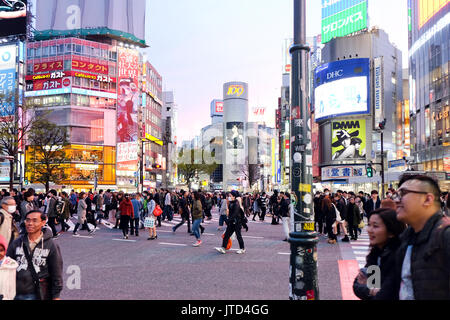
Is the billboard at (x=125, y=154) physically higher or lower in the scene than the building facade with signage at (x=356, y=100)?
lower

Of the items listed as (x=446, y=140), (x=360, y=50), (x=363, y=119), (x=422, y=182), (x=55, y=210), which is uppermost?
(x=360, y=50)

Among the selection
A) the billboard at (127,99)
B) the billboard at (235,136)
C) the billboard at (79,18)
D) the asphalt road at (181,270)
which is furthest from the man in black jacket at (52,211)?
the billboard at (235,136)

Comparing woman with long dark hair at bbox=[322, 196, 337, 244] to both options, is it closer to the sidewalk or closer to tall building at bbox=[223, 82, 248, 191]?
the sidewalk

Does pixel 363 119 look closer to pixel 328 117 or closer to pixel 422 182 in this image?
pixel 328 117

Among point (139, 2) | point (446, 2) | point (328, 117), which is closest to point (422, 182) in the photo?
point (446, 2)

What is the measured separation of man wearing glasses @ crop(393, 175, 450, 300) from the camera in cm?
271

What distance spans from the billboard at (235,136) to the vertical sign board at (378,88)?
117181 millimetres

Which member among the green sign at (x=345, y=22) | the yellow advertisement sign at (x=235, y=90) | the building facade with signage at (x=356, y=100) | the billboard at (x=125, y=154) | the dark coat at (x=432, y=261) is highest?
the yellow advertisement sign at (x=235, y=90)

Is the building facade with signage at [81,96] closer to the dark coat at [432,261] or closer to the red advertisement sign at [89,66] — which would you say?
the red advertisement sign at [89,66]

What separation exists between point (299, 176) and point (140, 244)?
10.3 m

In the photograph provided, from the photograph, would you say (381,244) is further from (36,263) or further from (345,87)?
(345,87)

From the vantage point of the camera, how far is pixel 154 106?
315 ft

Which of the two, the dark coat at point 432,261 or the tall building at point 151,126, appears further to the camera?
the tall building at point 151,126

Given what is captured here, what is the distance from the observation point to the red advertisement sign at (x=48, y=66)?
6656 cm
